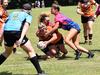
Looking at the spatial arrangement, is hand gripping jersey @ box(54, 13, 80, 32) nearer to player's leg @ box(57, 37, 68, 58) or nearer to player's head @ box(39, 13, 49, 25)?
player's head @ box(39, 13, 49, 25)

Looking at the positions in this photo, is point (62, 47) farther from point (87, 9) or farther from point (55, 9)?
point (87, 9)

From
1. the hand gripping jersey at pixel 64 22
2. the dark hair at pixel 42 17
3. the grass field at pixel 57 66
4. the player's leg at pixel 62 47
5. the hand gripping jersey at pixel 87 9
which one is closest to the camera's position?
the grass field at pixel 57 66

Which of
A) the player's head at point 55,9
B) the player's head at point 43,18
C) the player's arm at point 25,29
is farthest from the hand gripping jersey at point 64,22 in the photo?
A: the player's arm at point 25,29

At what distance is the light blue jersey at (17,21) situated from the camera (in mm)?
10309

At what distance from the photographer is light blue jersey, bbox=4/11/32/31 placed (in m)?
10.3

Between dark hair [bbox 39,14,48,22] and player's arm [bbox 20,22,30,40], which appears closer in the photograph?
Result: player's arm [bbox 20,22,30,40]

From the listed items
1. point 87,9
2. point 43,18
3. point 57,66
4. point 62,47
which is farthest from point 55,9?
point 87,9

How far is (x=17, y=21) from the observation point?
10.4m

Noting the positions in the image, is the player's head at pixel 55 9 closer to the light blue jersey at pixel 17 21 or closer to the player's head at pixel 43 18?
the player's head at pixel 43 18

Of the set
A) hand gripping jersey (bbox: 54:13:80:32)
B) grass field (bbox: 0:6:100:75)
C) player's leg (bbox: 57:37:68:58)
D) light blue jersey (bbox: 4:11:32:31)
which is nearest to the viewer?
light blue jersey (bbox: 4:11:32:31)

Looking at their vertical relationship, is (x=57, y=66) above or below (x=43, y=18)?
below

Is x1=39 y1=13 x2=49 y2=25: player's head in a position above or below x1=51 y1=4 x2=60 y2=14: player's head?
below

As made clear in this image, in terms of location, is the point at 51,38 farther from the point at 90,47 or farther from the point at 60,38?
the point at 90,47

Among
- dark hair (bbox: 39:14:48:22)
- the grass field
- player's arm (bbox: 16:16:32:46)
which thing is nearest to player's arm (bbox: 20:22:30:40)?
player's arm (bbox: 16:16:32:46)
